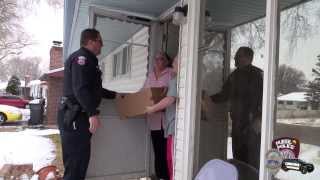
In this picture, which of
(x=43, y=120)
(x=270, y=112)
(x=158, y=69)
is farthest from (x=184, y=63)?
(x=43, y=120)

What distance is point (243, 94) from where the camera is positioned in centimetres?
278

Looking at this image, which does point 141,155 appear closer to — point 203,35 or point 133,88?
point 133,88

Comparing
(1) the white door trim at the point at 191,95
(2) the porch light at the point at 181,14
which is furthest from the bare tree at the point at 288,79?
(2) the porch light at the point at 181,14

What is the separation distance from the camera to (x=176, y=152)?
3523 millimetres

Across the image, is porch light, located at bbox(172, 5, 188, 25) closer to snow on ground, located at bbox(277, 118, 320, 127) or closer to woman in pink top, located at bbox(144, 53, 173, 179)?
woman in pink top, located at bbox(144, 53, 173, 179)

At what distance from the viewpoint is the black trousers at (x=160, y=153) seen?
165 inches

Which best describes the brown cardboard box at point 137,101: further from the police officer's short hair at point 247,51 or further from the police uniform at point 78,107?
the police officer's short hair at point 247,51

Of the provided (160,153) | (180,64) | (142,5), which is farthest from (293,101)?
(142,5)

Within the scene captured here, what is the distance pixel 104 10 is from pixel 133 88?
Answer: 0.92 meters

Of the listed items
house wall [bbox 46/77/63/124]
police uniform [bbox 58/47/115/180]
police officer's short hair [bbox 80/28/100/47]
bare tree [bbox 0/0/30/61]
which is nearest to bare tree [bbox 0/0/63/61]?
bare tree [bbox 0/0/30/61]

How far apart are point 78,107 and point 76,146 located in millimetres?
342

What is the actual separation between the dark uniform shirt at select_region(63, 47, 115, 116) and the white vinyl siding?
1098 millimetres

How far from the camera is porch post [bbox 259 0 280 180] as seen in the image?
2328 millimetres

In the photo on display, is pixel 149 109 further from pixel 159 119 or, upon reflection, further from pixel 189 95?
pixel 189 95
